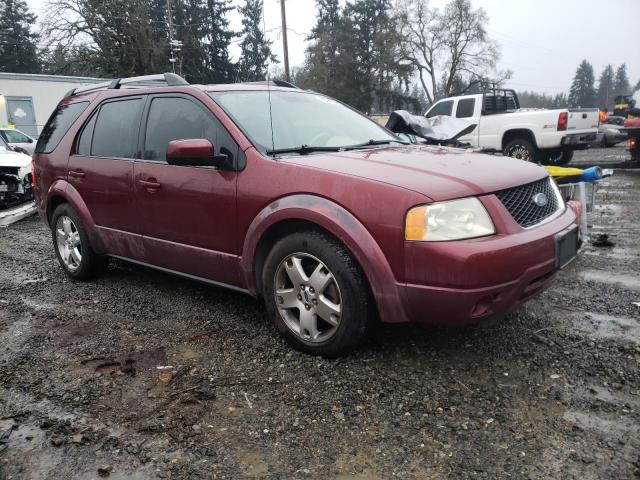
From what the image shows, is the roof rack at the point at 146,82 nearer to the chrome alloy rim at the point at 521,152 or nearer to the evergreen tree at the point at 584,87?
the chrome alloy rim at the point at 521,152

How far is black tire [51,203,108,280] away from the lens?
4.60 metres

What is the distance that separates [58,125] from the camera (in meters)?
4.96

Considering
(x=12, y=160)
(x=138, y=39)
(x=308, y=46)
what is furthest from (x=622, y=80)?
(x=12, y=160)

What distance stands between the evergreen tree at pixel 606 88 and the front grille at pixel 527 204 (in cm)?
10444

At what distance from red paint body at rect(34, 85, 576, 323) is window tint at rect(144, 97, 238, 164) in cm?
7

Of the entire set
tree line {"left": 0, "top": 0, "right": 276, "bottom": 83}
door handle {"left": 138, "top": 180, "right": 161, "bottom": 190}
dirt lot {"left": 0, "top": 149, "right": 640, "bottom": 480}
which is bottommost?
dirt lot {"left": 0, "top": 149, "right": 640, "bottom": 480}

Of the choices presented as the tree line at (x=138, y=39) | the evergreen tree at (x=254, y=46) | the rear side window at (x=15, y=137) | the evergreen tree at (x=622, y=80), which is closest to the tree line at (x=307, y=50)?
the tree line at (x=138, y=39)

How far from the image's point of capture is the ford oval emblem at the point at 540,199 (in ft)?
9.68

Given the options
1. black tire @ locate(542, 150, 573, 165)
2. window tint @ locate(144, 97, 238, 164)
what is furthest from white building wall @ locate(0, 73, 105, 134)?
window tint @ locate(144, 97, 238, 164)

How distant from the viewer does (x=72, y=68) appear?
35.7 meters

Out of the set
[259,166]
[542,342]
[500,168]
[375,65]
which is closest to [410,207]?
[500,168]

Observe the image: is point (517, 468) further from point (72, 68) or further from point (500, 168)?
point (72, 68)

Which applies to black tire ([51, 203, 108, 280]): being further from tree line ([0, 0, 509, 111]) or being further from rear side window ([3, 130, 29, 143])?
tree line ([0, 0, 509, 111])

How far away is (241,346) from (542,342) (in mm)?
1920
